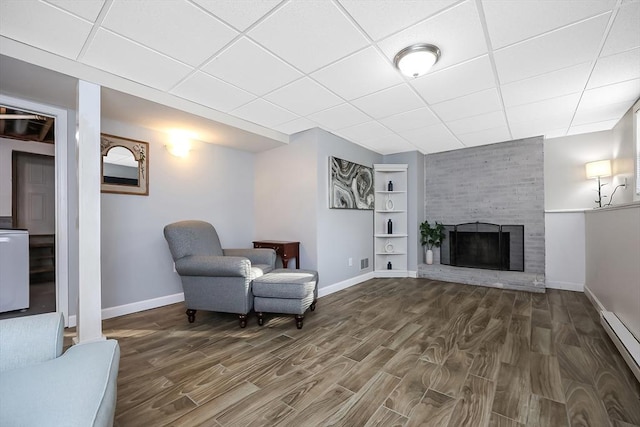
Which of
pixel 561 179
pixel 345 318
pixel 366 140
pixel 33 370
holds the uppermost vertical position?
pixel 366 140

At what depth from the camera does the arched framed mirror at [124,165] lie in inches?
114

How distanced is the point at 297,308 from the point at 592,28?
299cm

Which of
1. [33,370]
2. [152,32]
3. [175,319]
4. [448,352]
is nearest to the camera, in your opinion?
[33,370]

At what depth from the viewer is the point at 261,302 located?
264 cm

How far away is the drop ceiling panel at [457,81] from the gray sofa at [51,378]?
2.75 metres

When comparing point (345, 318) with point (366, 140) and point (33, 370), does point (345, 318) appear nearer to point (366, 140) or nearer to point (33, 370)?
point (33, 370)

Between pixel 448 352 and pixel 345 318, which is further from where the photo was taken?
pixel 345 318

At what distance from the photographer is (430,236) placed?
493cm

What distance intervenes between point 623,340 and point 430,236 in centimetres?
300

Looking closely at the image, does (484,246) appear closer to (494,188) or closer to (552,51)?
Answer: (494,188)

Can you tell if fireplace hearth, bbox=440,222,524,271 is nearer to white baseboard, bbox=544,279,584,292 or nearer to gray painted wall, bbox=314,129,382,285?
white baseboard, bbox=544,279,584,292

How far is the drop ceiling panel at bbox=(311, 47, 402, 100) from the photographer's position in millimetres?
2070

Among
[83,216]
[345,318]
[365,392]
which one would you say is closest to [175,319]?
[83,216]

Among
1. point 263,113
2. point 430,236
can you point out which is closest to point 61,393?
point 263,113
